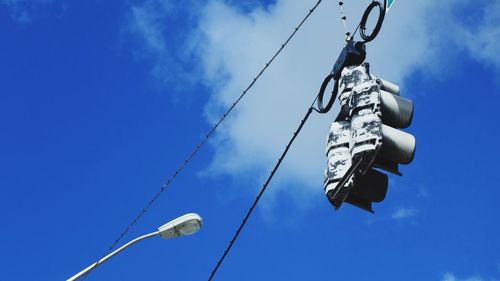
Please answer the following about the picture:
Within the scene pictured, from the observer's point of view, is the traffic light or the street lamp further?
the street lamp

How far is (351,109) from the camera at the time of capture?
4605mm

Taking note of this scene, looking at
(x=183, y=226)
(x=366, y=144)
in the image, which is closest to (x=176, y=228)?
(x=183, y=226)

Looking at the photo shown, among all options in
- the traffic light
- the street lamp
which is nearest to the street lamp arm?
the street lamp

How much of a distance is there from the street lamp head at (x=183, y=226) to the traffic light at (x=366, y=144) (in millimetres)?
4421

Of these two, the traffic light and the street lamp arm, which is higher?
the street lamp arm

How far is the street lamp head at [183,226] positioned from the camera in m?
8.98

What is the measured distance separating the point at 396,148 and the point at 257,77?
11.2 ft

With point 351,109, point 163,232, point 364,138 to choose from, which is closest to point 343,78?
point 351,109

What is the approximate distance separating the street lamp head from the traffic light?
4.42 m

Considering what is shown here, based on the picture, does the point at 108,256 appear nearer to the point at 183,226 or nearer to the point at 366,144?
the point at 183,226

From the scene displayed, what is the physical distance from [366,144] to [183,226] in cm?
510

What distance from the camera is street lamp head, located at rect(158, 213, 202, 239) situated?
898 centimetres

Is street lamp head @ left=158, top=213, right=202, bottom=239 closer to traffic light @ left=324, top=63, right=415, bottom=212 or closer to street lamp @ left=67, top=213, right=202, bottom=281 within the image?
street lamp @ left=67, top=213, right=202, bottom=281

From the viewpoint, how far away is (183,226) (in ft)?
29.7
